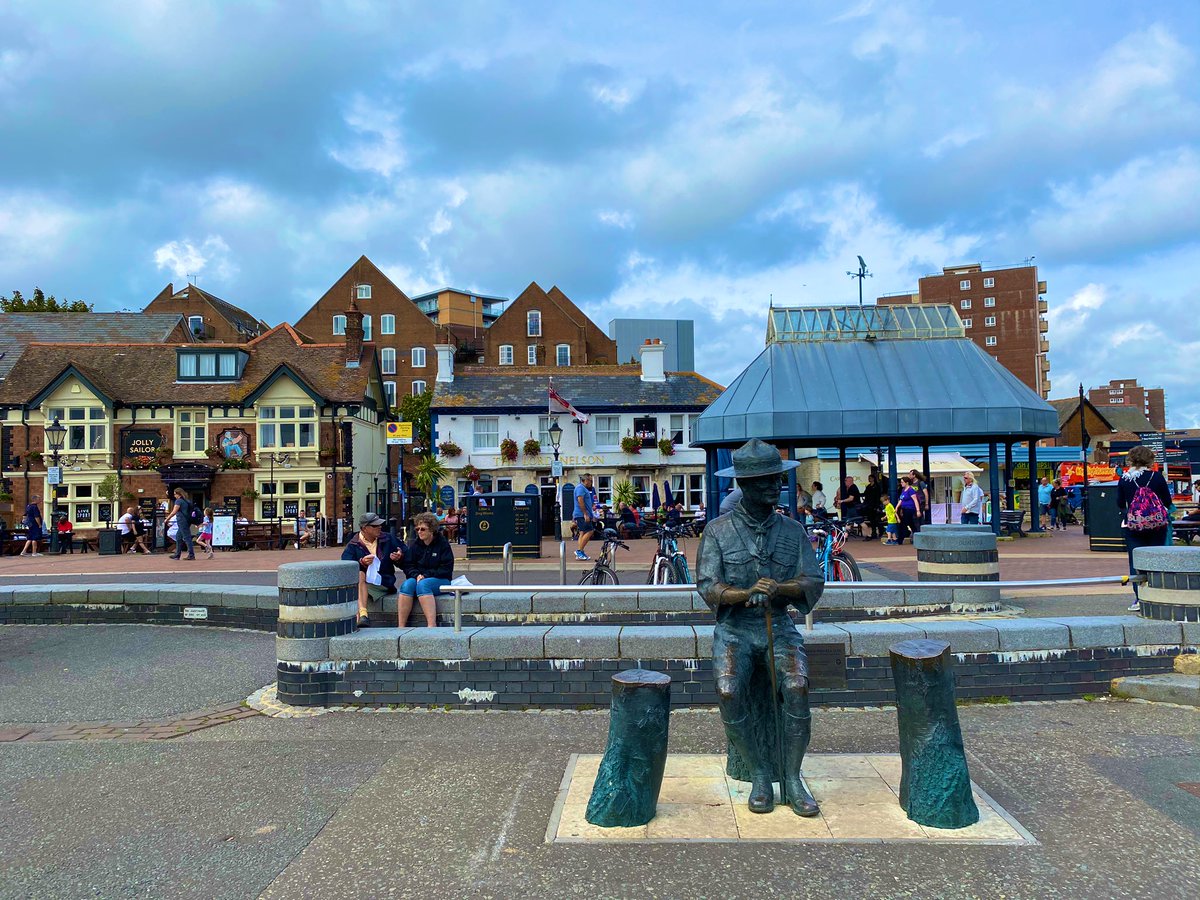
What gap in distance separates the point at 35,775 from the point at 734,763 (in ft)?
13.9

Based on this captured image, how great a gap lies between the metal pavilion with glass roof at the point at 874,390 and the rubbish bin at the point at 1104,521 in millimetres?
2491

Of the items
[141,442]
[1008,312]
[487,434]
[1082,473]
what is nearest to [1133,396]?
[1008,312]

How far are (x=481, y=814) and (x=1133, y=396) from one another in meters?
109

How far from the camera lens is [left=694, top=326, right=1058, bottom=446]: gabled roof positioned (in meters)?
20.0

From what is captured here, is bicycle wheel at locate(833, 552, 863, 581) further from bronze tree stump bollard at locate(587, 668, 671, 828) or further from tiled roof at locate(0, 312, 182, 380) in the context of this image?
tiled roof at locate(0, 312, 182, 380)

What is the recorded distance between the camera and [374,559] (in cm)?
880

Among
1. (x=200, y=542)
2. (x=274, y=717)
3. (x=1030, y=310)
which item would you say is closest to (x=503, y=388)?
(x=200, y=542)

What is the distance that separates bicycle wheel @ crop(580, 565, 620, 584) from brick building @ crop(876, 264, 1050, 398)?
8368cm

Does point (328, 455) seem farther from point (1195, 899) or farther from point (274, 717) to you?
point (1195, 899)

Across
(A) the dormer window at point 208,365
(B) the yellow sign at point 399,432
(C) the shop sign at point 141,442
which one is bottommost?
(B) the yellow sign at point 399,432

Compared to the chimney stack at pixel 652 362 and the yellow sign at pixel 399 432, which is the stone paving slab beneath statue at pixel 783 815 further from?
the chimney stack at pixel 652 362

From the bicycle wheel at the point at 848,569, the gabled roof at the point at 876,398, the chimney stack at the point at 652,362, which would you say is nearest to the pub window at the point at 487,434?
the chimney stack at the point at 652,362

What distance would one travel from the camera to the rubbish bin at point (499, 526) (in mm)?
18750

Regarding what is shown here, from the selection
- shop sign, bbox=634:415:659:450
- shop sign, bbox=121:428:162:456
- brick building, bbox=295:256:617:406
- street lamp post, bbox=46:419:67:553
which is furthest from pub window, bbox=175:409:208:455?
brick building, bbox=295:256:617:406
